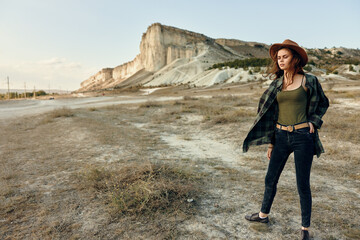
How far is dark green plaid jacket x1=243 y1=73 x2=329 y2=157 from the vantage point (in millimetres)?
2172

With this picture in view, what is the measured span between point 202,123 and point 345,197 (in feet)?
21.4

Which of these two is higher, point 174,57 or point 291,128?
point 174,57


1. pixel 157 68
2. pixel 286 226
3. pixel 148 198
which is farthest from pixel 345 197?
pixel 157 68

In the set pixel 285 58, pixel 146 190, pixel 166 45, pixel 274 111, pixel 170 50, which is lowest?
pixel 146 190

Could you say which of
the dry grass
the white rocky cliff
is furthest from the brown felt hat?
the white rocky cliff

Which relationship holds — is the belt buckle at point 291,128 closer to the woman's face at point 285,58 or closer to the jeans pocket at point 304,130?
the jeans pocket at point 304,130

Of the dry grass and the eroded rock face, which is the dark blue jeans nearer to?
the dry grass

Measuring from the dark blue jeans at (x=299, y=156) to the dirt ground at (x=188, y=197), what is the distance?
58 centimetres

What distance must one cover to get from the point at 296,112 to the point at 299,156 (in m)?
0.44

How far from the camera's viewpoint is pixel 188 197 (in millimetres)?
3393

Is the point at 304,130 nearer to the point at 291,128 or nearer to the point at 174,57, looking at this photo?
the point at 291,128

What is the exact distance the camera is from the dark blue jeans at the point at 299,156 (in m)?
2.17

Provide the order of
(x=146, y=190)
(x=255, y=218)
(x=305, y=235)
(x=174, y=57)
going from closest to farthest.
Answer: (x=305, y=235) < (x=255, y=218) < (x=146, y=190) < (x=174, y=57)

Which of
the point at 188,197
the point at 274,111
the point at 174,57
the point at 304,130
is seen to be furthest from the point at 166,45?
the point at 304,130
